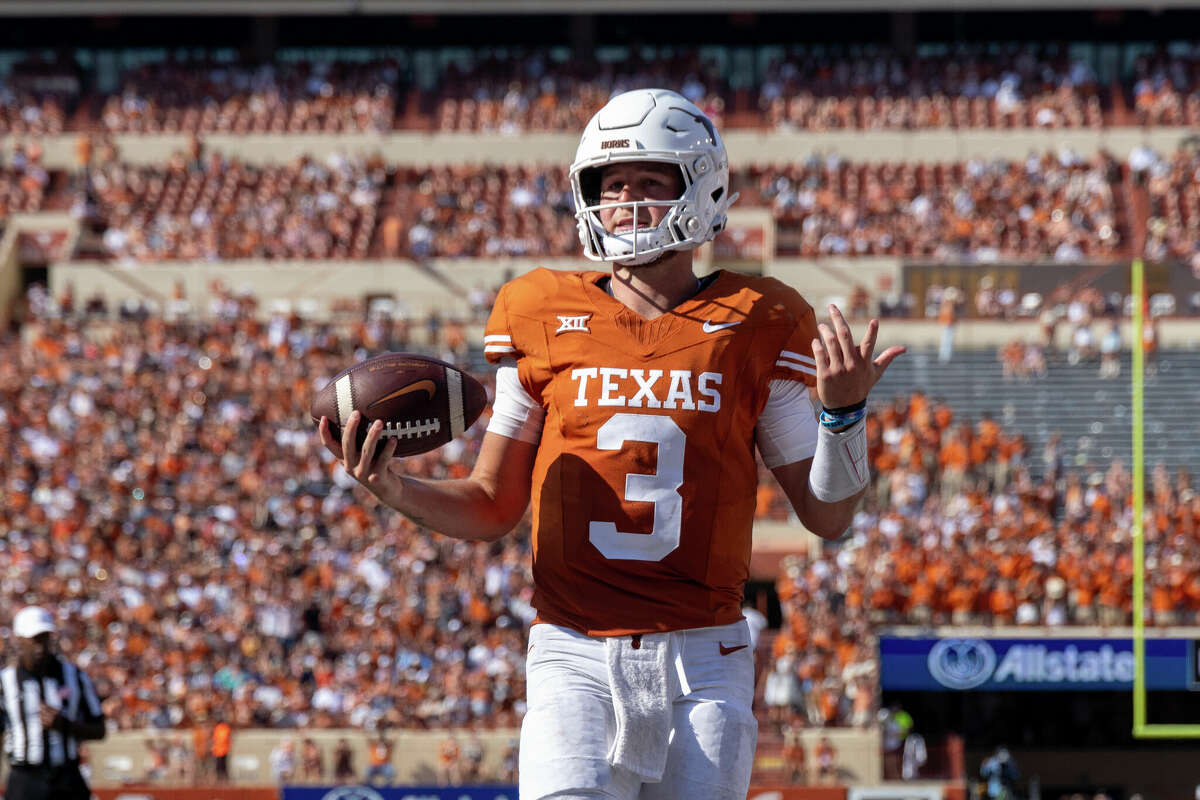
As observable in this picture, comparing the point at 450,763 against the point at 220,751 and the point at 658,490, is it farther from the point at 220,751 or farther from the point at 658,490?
the point at 658,490

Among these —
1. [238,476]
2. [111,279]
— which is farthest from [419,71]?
[238,476]

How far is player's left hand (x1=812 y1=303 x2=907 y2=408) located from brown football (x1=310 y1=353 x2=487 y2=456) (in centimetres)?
89

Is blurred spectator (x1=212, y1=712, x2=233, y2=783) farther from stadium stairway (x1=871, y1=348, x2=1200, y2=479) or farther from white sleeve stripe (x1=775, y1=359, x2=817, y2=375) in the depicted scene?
white sleeve stripe (x1=775, y1=359, x2=817, y2=375)

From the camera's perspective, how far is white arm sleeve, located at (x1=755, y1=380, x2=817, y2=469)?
3990 mm

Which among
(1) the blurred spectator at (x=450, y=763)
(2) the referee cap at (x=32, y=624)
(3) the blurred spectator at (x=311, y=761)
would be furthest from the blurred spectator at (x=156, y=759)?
(2) the referee cap at (x=32, y=624)

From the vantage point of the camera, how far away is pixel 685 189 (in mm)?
3963

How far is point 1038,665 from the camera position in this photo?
60.3ft

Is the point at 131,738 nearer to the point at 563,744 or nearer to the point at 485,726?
the point at 485,726

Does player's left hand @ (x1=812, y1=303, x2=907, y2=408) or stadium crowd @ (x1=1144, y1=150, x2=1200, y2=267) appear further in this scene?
stadium crowd @ (x1=1144, y1=150, x2=1200, y2=267)

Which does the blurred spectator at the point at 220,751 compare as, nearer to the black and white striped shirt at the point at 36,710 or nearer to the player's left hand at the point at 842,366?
the black and white striped shirt at the point at 36,710

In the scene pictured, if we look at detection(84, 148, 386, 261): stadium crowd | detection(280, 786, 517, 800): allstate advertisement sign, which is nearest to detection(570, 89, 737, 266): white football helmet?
detection(280, 786, 517, 800): allstate advertisement sign

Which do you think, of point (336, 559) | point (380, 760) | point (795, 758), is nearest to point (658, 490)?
point (795, 758)

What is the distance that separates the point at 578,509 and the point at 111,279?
2527 centimetres

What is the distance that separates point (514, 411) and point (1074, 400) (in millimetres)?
20639
